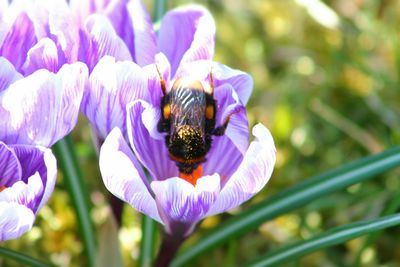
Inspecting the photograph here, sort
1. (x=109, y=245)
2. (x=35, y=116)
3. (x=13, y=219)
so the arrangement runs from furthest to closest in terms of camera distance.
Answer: (x=109, y=245), (x=35, y=116), (x=13, y=219)

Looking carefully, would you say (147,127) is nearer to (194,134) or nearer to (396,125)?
(194,134)

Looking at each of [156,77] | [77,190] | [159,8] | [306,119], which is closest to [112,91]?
[156,77]

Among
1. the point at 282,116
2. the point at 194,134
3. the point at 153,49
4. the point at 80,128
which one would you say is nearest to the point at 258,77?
the point at 282,116

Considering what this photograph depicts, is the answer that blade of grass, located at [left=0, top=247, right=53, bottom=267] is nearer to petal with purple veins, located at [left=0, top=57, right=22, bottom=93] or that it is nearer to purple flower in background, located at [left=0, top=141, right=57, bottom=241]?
purple flower in background, located at [left=0, top=141, right=57, bottom=241]

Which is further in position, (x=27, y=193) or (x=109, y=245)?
(x=109, y=245)

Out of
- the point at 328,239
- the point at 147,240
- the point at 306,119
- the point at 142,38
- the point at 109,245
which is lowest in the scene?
the point at 306,119

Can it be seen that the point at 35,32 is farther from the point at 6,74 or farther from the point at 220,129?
the point at 220,129

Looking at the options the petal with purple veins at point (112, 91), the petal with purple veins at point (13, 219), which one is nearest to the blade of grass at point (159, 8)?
the petal with purple veins at point (112, 91)
